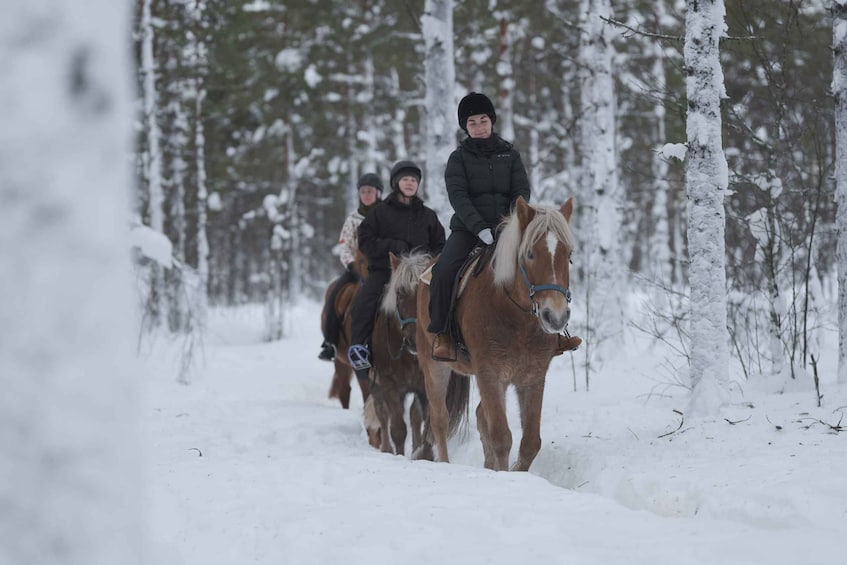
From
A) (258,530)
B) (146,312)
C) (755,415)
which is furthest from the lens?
(146,312)

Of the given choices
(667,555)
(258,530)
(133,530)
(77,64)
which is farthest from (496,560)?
(77,64)

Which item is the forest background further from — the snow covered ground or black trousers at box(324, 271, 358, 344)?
the snow covered ground

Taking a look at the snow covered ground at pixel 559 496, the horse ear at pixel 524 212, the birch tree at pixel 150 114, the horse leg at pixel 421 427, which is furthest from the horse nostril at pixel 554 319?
the birch tree at pixel 150 114

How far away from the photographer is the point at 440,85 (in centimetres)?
1025

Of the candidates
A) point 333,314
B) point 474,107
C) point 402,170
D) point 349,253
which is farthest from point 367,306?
point 474,107

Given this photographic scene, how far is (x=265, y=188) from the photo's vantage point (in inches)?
1287

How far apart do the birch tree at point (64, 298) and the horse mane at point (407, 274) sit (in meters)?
5.38

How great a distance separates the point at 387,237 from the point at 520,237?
2.73 meters

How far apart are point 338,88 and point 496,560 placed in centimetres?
2341

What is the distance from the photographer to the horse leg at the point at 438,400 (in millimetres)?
6316

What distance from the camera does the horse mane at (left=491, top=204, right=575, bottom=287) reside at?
4.91 metres

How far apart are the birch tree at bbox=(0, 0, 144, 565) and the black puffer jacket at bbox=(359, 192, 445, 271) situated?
5.94 meters

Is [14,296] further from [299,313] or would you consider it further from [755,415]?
[299,313]

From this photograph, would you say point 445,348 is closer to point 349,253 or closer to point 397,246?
point 397,246
